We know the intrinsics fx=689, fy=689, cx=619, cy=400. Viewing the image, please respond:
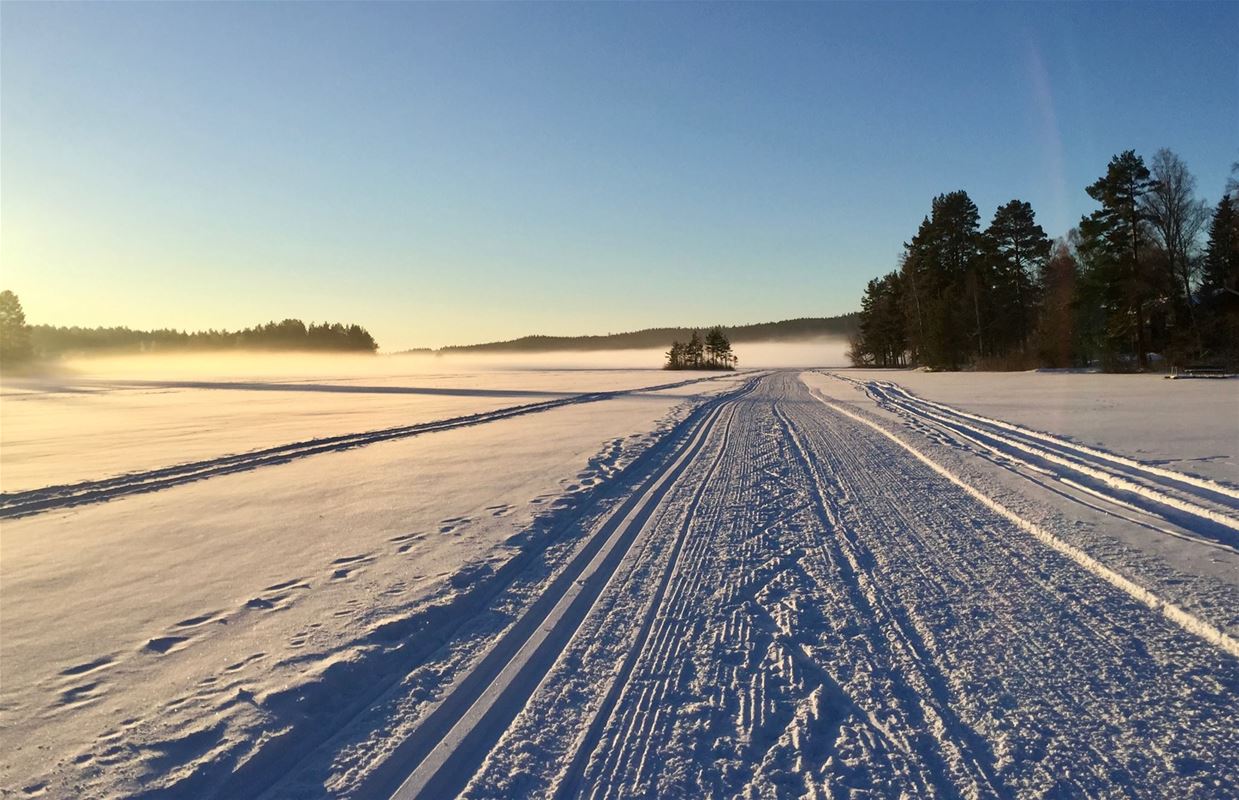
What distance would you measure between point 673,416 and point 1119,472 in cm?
1232

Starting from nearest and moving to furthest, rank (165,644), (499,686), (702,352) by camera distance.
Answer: (499,686) < (165,644) < (702,352)

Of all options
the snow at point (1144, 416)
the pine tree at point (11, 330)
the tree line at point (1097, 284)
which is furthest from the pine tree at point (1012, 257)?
the pine tree at point (11, 330)

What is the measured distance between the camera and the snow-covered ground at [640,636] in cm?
298

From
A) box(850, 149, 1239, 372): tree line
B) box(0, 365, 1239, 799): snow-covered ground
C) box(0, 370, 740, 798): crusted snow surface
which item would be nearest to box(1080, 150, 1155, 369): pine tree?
box(850, 149, 1239, 372): tree line

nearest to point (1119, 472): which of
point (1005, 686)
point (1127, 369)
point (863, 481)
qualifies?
point (863, 481)

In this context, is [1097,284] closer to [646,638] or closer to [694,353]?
[646,638]

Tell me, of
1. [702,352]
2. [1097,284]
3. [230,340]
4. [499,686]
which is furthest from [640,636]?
[230,340]

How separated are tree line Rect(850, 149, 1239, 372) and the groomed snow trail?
37.4 metres

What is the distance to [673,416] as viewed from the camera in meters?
20.3

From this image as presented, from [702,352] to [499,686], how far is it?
13229 cm

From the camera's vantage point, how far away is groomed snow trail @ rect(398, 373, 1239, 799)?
283 cm

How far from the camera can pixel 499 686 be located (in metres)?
3.74

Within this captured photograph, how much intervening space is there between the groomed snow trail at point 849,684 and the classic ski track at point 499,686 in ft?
0.05

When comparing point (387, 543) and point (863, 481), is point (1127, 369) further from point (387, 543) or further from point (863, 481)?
point (387, 543)
